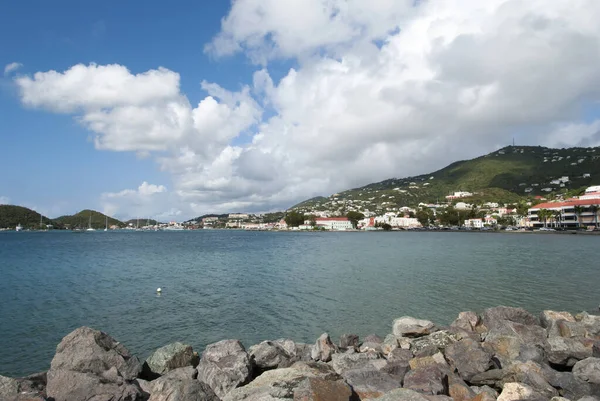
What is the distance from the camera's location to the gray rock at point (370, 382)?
9781mm

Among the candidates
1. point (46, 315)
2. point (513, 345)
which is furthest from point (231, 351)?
point (46, 315)

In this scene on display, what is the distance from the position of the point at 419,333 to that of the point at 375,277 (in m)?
23.7

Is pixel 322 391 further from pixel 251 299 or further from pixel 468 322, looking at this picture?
pixel 251 299

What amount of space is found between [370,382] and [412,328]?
700 centimetres

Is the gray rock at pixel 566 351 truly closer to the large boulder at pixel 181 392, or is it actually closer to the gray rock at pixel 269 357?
the gray rock at pixel 269 357

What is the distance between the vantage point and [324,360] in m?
14.8

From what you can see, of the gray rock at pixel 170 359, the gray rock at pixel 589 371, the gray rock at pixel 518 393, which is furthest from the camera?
the gray rock at pixel 170 359

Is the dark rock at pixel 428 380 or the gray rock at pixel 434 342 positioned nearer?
the dark rock at pixel 428 380

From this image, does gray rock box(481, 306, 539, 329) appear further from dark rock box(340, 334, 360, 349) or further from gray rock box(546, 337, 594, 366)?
dark rock box(340, 334, 360, 349)

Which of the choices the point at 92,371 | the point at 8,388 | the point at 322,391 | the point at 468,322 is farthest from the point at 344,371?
the point at 468,322

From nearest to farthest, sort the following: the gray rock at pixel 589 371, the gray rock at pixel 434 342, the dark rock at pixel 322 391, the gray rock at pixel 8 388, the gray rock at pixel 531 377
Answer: the dark rock at pixel 322 391
the gray rock at pixel 8 388
the gray rock at pixel 531 377
the gray rock at pixel 589 371
the gray rock at pixel 434 342

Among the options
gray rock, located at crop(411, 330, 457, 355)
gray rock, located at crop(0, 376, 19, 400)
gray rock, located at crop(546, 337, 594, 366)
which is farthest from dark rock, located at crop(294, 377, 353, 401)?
gray rock, located at crop(546, 337, 594, 366)

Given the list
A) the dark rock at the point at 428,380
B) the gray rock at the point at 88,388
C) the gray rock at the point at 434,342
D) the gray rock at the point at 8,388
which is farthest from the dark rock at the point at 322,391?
the gray rock at the point at 8,388

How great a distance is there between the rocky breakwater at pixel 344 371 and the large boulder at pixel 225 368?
1.2 inches
